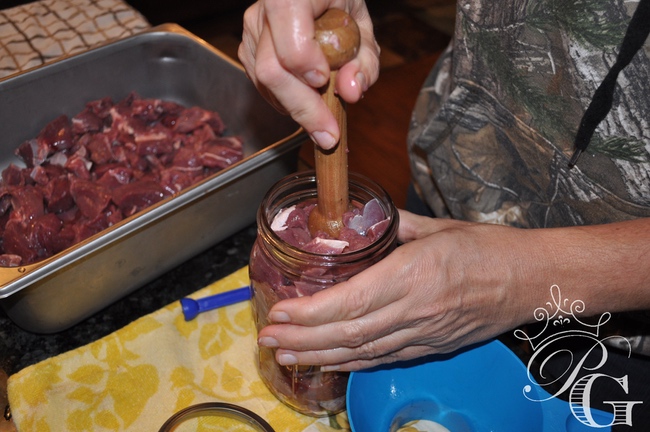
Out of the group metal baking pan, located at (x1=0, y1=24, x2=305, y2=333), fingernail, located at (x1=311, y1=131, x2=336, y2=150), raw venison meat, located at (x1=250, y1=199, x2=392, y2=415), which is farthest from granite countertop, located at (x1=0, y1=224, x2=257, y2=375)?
fingernail, located at (x1=311, y1=131, x2=336, y2=150)

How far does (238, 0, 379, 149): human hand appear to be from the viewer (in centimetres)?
62

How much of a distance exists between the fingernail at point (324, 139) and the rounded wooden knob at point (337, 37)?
0.27 feet

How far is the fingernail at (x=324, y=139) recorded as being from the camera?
2.33 feet

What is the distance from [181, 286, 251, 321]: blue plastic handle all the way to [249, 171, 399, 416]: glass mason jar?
0.15 metres

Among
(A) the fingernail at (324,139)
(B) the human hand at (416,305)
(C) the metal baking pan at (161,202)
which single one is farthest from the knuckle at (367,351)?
(C) the metal baking pan at (161,202)

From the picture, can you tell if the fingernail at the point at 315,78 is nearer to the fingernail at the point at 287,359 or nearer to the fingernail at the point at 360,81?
the fingernail at the point at 360,81

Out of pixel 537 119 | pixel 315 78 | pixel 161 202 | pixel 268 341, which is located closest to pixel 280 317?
pixel 268 341

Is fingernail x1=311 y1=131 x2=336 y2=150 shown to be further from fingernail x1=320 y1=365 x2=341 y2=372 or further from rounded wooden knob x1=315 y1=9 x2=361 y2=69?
fingernail x1=320 y1=365 x2=341 y2=372

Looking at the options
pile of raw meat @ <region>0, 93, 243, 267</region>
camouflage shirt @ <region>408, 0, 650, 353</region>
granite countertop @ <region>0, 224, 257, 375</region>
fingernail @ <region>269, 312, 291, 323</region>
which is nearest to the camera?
fingernail @ <region>269, 312, 291, 323</region>

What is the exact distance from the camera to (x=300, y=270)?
0.78 meters

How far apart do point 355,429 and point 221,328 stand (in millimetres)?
388

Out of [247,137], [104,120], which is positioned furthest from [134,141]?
[247,137]

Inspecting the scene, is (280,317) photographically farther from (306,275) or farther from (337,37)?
(337,37)

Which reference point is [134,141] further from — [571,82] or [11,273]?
[571,82]
